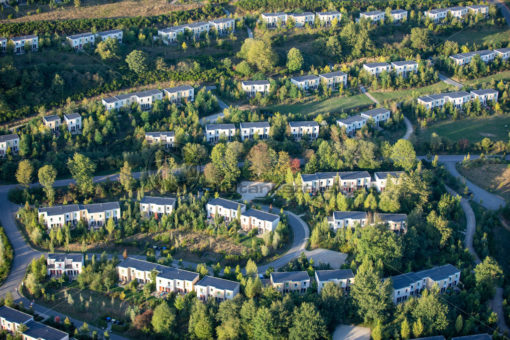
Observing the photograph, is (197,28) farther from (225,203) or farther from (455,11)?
(455,11)

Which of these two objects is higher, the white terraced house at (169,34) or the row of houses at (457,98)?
the white terraced house at (169,34)

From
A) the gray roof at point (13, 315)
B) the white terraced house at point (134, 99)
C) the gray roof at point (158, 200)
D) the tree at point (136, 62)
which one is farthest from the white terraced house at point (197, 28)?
the gray roof at point (13, 315)

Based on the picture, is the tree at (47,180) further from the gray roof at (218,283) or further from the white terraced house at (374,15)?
the white terraced house at (374,15)

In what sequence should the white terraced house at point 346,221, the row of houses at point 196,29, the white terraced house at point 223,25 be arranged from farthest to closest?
the white terraced house at point 223,25
the row of houses at point 196,29
the white terraced house at point 346,221

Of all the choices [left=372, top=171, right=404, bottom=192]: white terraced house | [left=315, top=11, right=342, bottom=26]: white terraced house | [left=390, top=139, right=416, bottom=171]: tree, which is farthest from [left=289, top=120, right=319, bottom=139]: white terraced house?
[left=315, top=11, right=342, bottom=26]: white terraced house

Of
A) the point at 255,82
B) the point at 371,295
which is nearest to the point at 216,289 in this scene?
the point at 371,295

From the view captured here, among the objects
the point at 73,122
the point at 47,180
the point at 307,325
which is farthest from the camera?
the point at 73,122
